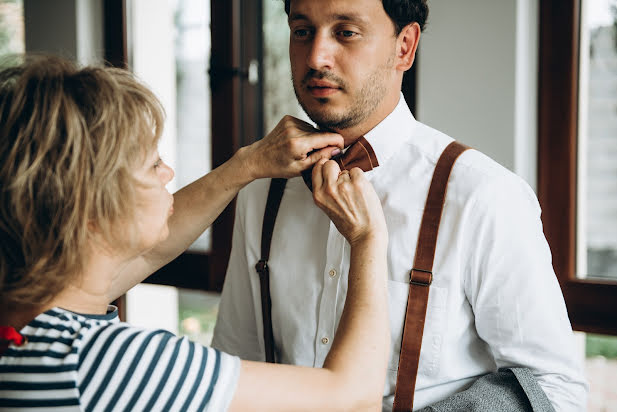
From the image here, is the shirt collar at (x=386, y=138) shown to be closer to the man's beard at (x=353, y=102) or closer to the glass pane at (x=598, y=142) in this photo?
the man's beard at (x=353, y=102)

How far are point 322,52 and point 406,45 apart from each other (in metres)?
0.24

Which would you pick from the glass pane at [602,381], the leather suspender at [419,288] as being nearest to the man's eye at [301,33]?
the leather suspender at [419,288]

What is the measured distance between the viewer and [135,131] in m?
0.92

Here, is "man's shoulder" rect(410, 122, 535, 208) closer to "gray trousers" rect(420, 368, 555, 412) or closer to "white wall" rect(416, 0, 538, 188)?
"gray trousers" rect(420, 368, 555, 412)

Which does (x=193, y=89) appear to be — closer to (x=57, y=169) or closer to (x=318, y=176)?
(x=318, y=176)

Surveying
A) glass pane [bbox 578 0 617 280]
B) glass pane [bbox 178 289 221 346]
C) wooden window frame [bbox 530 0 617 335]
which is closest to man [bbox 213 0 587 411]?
wooden window frame [bbox 530 0 617 335]

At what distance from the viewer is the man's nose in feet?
4.19

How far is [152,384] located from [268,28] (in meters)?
2.01

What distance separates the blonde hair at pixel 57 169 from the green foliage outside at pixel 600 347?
183 cm

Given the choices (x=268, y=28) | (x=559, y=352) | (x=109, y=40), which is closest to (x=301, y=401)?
(x=559, y=352)

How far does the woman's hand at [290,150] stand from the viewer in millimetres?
1258

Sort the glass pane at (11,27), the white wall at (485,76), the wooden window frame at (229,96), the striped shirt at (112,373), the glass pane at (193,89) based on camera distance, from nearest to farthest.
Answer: the striped shirt at (112,373)
the white wall at (485,76)
the wooden window frame at (229,96)
the glass pane at (193,89)
the glass pane at (11,27)

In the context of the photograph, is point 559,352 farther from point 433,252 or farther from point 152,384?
point 152,384

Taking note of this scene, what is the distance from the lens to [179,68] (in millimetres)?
2770
